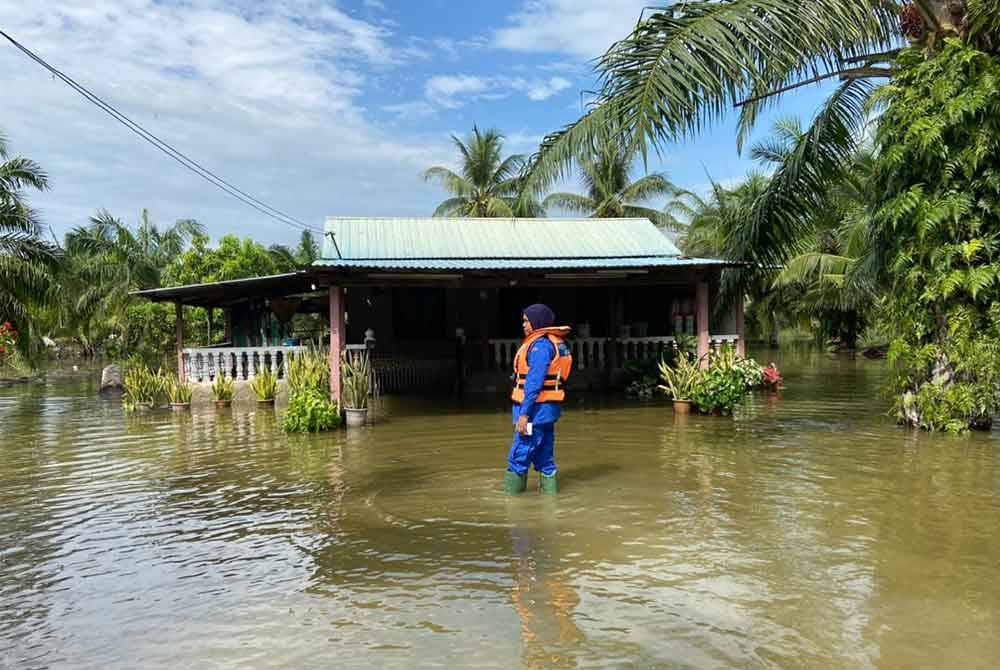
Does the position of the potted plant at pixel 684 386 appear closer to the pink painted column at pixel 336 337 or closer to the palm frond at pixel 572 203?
the pink painted column at pixel 336 337

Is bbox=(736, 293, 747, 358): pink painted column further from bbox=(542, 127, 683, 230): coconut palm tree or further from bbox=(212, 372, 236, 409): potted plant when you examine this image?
bbox=(542, 127, 683, 230): coconut palm tree

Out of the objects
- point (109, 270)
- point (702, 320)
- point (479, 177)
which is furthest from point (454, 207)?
point (702, 320)

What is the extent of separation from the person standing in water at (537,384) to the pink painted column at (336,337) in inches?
219

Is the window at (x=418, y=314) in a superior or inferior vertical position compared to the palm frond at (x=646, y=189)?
inferior

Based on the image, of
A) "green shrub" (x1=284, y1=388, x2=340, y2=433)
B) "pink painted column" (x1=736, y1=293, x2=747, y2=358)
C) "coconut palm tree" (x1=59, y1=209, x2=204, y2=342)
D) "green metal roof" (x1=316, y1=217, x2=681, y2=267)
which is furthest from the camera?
"coconut palm tree" (x1=59, y1=209, x2=204, y2=342)

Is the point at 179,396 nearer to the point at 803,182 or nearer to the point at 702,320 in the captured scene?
the point at 702,320

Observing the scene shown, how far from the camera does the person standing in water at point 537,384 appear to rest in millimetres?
A: 6152

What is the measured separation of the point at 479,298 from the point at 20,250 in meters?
9.67

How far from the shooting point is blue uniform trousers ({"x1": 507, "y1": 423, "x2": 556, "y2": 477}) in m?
6.35

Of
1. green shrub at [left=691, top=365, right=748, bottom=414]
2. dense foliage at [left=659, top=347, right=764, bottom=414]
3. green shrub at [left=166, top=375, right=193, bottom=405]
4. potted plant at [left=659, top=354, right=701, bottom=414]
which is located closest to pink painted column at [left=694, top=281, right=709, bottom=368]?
dense foliage at [left=659, top=347, right=764, bottom=414]

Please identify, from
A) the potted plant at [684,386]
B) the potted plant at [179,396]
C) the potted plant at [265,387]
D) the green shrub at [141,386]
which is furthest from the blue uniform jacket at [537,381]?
the green shrub at [141,386]

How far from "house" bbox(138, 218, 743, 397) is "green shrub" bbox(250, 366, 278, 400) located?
1.15ft

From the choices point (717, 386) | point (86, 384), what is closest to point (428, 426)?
point (717, 386)

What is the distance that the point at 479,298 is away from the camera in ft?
55.8
